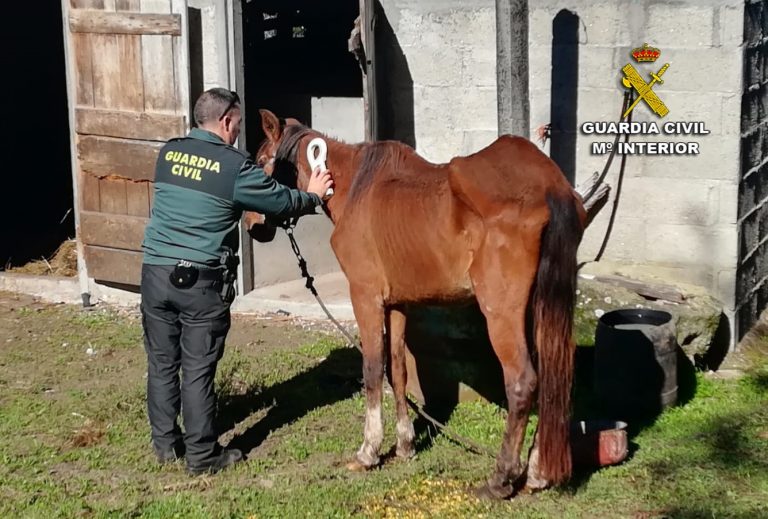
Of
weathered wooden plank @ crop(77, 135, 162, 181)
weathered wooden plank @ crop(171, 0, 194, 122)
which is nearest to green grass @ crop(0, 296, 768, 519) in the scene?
weathered wooden plank @ crop(77, 135, 162, 181)

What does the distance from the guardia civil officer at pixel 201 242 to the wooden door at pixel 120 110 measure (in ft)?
10.8

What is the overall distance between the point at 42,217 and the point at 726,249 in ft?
27.0

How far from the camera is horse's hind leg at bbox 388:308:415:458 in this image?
19.9 feet

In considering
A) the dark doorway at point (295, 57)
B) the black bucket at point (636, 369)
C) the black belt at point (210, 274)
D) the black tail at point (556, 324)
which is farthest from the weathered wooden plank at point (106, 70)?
the black tail at point (556, 324)

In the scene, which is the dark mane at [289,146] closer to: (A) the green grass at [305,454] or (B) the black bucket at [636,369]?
(A) the green grass at [305,454]

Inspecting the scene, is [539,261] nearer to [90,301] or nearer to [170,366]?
[170,366]

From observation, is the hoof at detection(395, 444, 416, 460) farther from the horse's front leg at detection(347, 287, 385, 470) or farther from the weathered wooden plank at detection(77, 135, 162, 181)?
the weathered wooden plank at detection(77, 135, 162, 181)

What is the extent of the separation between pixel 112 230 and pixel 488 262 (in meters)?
5.24

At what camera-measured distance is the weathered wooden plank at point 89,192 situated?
31.9ft

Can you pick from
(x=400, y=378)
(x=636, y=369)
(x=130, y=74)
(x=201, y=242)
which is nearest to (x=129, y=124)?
(x=130, y=74)

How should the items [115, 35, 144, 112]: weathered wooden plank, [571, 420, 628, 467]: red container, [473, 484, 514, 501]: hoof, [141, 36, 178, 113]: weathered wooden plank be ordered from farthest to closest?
[115, 35, 144, 112]: weathered wooden plank
[141, 36, 178, 113]: weathered wooden plank
[571, 420, 628, 467]: red container
[473, 484, 514, 501]: hoof

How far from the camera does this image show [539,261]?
5203 mm

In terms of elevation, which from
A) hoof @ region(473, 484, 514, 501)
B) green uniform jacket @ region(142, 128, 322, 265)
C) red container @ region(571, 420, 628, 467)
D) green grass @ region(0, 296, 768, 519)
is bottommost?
green grass @ region(0, 296, 768, 519)

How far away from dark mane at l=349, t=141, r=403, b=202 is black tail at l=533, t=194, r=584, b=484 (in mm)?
1125
